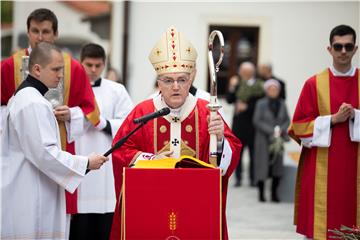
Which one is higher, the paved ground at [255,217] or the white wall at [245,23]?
the white wall at [245,23]

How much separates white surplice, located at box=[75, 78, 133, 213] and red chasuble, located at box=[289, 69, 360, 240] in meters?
1.56

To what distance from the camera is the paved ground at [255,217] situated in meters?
8.22

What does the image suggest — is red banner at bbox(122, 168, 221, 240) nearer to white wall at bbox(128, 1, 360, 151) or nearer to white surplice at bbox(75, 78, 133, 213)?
white surplice at bbox(75, 78, 133, 213)

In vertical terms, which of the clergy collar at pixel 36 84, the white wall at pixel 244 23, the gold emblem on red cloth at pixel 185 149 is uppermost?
the white wall at pixel 244 23

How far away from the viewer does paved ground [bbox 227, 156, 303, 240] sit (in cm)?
822

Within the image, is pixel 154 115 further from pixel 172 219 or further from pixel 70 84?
pixel 70 84

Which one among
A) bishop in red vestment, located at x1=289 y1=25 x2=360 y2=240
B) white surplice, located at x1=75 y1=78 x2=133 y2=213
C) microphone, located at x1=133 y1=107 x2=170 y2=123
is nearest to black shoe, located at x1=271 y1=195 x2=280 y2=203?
bishop in red vestment, located at x1=289 y1=25 x2=360 y2=240

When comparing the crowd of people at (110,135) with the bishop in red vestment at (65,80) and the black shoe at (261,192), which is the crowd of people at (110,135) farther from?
the black shoe at (261,192)

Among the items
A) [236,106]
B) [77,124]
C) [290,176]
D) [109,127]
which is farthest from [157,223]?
[236,106]

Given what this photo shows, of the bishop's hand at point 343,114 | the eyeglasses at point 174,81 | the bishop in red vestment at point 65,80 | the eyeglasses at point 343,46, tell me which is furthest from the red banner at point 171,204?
the eyeglasses at point 343,46

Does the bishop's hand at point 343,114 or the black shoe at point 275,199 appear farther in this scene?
the black shoe at point 275,199

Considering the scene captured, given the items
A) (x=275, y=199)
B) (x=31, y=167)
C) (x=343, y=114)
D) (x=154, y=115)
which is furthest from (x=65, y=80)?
(x=275, y=199)

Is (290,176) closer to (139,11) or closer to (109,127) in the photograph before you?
(109,127)

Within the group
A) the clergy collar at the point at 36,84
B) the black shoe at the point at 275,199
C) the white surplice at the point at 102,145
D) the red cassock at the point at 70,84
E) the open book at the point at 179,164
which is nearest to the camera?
the open book at the point at 179,164
